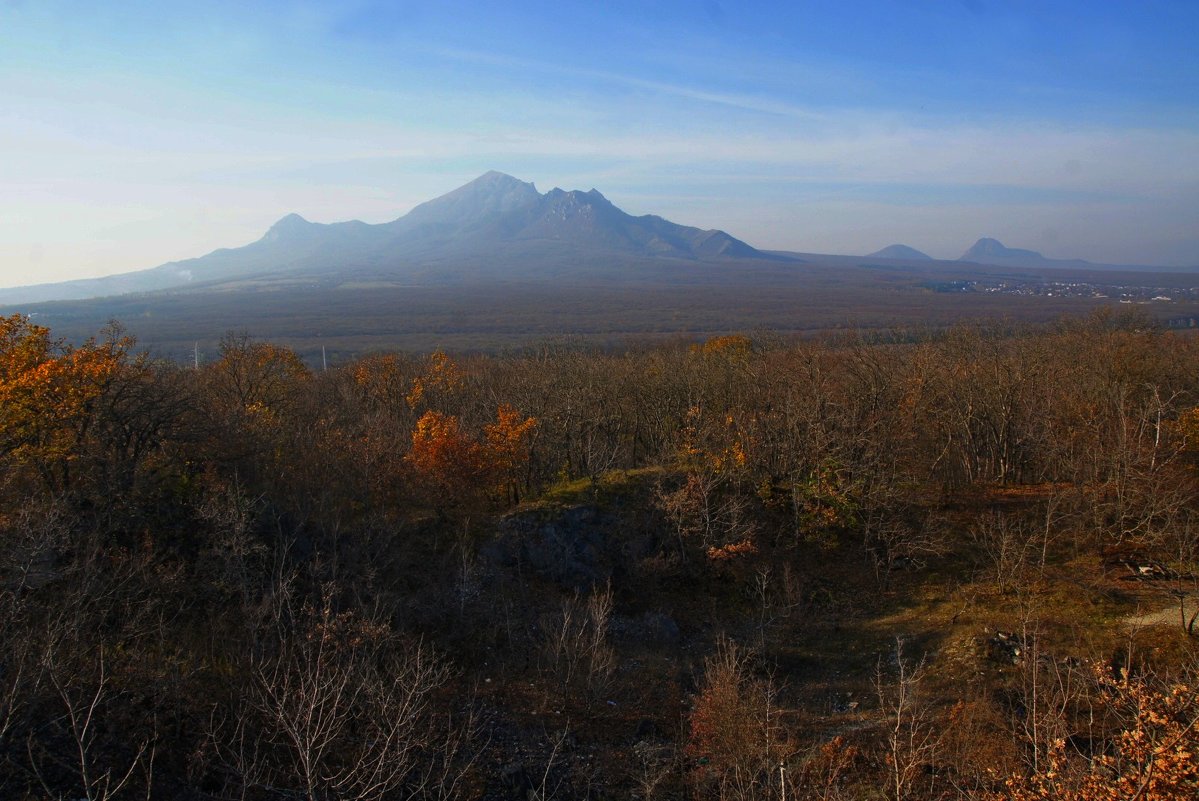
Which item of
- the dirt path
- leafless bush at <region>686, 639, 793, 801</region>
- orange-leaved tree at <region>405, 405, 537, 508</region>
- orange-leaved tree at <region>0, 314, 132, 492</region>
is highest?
orange-leaved tree at <region>0, 314, 132, 492</region>

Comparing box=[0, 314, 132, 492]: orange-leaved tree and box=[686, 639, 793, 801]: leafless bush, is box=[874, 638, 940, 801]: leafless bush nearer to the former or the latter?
box=[686, 639, 793, 801]: leafless bush

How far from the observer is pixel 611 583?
2658 cm

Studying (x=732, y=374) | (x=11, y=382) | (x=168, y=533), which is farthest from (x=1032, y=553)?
(x=11, y=382)

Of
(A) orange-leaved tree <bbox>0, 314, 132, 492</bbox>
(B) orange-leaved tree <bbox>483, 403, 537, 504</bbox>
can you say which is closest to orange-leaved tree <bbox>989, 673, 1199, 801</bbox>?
(B) orange-leaved tree <bbox>483, 403, 537, 504</bbox>

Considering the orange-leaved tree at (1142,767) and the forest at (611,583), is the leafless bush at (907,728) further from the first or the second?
the orange-leaved tree at (1142,767)

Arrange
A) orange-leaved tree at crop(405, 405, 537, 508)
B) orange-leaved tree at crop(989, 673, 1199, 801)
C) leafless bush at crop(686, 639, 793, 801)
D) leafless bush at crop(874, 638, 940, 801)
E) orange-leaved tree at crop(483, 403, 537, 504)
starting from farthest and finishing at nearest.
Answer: orange-leaved tree at crop(483, 403, 537, 504), orange-leaved tree at crop(405, 405, 537, 508), leafless bush at crop(686, 639, 793, 801), leafless bush at crop(874, 638, 940, 801), orange-leaved tree at crop(989, 673, 1199, 801)

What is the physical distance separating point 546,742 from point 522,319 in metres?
128

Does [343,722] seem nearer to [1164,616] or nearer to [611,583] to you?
[611,583]

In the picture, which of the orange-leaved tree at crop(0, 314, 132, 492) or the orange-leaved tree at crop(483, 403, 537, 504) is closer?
the orange-leaved tree at crop(0, 314, 132, 492)

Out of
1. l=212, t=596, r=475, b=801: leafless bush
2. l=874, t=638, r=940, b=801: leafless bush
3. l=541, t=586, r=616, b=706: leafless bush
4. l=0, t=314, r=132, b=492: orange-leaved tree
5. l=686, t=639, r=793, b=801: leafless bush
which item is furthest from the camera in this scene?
l=0, t=314, r=132, b=492: orange-leaved tree

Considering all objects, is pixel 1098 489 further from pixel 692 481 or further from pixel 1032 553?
pixel 692 481

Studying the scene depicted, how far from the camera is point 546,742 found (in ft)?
51.9

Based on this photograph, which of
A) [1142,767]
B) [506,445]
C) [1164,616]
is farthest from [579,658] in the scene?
[1164,616]

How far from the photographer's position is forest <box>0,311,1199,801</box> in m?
11.4
